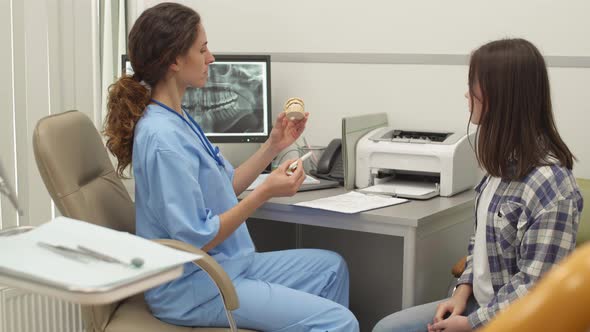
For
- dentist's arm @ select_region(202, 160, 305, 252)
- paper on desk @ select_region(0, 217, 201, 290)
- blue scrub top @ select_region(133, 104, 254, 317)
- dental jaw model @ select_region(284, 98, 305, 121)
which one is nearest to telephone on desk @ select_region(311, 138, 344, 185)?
A: dental jaw model @ select_region(284, 98, 305, 121)

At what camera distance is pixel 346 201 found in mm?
2521

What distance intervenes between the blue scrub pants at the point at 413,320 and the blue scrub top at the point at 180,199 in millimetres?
417

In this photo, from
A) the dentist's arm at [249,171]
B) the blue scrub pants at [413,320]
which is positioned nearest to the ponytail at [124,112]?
the dentist's arm at [249,171]

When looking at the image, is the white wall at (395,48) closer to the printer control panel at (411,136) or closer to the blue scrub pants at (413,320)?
the printer control panel at (411,136)

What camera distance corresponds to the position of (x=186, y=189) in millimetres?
1983

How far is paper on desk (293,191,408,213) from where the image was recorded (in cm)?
240

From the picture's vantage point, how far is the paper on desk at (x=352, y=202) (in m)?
2.40

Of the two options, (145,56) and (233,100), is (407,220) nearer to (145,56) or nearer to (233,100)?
(145,56)

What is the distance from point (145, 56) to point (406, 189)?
Answer: 1.04 metres

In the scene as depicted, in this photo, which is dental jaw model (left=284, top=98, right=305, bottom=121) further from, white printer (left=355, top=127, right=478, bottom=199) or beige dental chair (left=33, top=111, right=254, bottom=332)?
beige dental chair (left=33, top=111, right=254, bottom=332)

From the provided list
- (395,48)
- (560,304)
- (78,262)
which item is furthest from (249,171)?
(560,304)

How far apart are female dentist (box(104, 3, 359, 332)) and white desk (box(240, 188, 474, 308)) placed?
0.85ft

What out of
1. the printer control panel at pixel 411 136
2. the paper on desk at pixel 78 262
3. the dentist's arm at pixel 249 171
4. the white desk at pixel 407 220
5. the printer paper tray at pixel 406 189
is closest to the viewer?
the paper on desk at pixel 78 262

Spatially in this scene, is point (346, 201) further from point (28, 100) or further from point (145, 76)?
point (28, 100)
